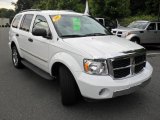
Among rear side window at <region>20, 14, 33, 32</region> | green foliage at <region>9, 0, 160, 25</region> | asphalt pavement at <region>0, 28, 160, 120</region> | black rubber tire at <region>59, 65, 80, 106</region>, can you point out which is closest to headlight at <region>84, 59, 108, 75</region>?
black rubber tire at <region>59, 65, 80, 106</region>

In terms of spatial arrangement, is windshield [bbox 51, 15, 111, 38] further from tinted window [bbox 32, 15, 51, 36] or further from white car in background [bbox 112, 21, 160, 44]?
white car in background [bbox 112, 21, 160, 44]

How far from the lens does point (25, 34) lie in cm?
637

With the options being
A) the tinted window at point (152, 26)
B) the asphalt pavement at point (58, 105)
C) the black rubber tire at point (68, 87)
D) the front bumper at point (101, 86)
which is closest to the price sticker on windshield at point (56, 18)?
the black rubber tire at point (68, 87)

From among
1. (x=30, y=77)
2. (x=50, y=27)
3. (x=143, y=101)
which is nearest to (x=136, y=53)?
(x=143, y=101)

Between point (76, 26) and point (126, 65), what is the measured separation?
165 centimetres

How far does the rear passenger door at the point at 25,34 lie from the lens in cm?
628

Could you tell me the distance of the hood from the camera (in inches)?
161

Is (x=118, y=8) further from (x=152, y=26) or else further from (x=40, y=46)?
(x=40, y=46)

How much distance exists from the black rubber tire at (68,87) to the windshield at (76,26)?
86 centimetres

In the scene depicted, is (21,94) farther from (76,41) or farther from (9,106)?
(76,41)

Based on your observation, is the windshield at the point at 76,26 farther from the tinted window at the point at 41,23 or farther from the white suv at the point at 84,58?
the tinted window at the point at 41,23

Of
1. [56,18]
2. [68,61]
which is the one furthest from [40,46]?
[68,61]

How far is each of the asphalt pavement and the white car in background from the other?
6.17 m

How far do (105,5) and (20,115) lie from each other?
60.3ft
